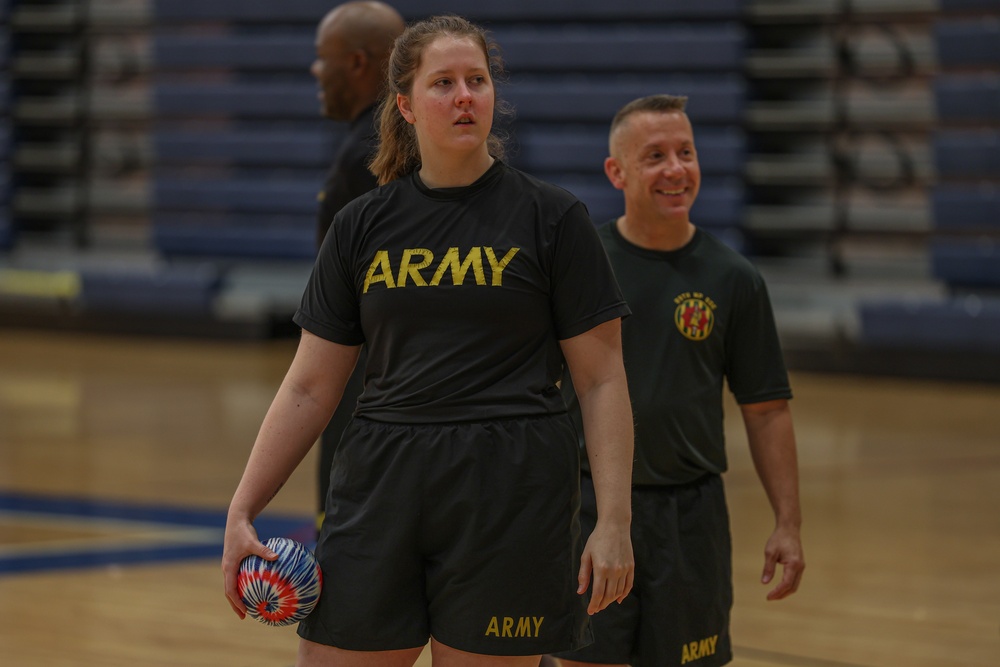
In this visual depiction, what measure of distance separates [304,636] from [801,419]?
6.04 meters

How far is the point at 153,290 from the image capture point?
1165cm

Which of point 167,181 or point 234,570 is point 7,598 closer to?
point 234,570

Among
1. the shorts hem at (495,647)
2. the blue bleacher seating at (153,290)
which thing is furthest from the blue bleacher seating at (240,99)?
the shorts hem at (495,647)

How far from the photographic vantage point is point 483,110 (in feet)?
7.48

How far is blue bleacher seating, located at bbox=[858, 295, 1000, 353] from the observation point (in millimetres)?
9055

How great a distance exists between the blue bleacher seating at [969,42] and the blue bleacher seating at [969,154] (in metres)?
0.43

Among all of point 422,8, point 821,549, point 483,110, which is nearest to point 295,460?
point 483,110

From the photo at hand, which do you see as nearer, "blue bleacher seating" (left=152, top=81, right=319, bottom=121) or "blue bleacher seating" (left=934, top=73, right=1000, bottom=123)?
"blue bleacher seating" (left=934, top=73, right=1000, bottom=123)

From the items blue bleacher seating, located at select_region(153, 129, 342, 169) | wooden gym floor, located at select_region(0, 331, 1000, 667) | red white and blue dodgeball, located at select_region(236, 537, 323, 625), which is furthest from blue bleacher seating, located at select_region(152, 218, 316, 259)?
red white and blue dodgeball, located at select_region(236, 537, 323, 625)

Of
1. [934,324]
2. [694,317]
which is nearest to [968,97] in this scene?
[934,324]

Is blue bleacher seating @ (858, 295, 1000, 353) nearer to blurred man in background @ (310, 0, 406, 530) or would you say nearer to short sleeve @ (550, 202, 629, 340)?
blurred man in background @ (310, 0, 406, 530)

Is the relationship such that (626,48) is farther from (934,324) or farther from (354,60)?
(354,60)

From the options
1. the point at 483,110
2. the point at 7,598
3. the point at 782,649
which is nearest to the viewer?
the point at 483,110

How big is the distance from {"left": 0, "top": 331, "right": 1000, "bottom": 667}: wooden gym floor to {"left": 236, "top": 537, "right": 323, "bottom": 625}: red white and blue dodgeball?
1.73 m
